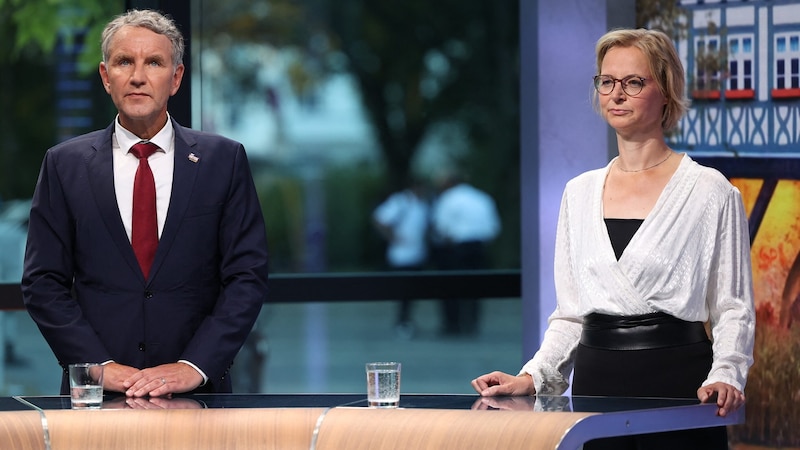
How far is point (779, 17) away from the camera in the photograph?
4395mm

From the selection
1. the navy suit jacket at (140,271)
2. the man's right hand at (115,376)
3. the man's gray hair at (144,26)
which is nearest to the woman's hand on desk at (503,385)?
the navy suit jacket at (140,271)

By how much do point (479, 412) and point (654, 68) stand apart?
97cm

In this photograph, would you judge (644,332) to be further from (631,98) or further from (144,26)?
(144,26)

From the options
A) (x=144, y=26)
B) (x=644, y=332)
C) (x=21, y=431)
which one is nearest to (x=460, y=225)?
(x=144, y=26)

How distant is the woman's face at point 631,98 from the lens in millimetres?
3182

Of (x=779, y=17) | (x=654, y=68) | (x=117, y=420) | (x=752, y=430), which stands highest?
(x=779, y=17)

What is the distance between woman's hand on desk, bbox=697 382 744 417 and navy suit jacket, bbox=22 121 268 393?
1138 mm

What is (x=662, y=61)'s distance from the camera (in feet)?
10.5

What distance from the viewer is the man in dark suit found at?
10.9 ft

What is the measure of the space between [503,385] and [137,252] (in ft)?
3.29

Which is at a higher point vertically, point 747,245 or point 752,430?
point 747,245

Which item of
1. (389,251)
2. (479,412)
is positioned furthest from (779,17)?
(389,251)

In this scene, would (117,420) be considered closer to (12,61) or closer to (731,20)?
(731,20)

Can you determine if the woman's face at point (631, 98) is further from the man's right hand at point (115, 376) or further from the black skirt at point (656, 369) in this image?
the man's right hand at point (115, 376)
